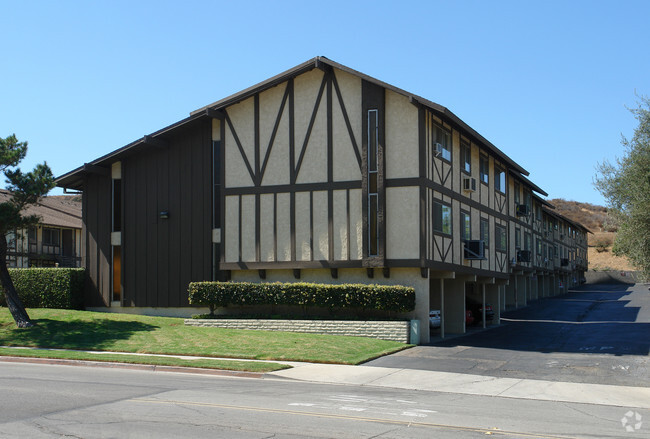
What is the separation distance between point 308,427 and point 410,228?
1708 centimetres

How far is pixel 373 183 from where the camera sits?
2722cm

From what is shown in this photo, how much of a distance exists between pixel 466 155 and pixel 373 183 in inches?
271

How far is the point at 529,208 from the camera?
4950cm

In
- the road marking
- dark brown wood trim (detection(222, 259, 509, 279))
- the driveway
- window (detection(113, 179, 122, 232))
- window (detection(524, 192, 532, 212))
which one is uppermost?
window (detection(524, 192, 532, 212))

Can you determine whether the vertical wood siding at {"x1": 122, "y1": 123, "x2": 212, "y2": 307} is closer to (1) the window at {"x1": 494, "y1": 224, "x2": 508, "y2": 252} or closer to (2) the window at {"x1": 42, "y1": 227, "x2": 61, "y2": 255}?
(1) the window at {"x1": 494, "y1": 224, "x2": 508, "y2": 252}

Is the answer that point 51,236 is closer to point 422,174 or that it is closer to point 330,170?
point 330,170

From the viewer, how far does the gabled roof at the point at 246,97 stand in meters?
26.6

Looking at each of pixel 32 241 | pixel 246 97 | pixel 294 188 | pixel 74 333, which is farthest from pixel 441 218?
pixel 32 241

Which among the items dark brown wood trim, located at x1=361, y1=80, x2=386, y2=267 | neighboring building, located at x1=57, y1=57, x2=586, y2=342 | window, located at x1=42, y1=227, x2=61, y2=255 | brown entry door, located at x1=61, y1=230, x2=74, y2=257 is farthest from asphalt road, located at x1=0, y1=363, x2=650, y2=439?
brown entry door, located at x1=61, y1=230, x2=74, y2=257

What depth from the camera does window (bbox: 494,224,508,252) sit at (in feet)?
123

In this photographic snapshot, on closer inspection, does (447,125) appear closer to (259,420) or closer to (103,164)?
(103,164)

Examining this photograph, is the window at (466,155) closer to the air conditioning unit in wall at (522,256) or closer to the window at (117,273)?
the air conditioning unit in wall at (522,256)

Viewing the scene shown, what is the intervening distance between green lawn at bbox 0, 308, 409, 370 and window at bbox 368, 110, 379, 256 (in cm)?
410

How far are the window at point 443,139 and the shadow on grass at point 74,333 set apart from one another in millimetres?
13442
